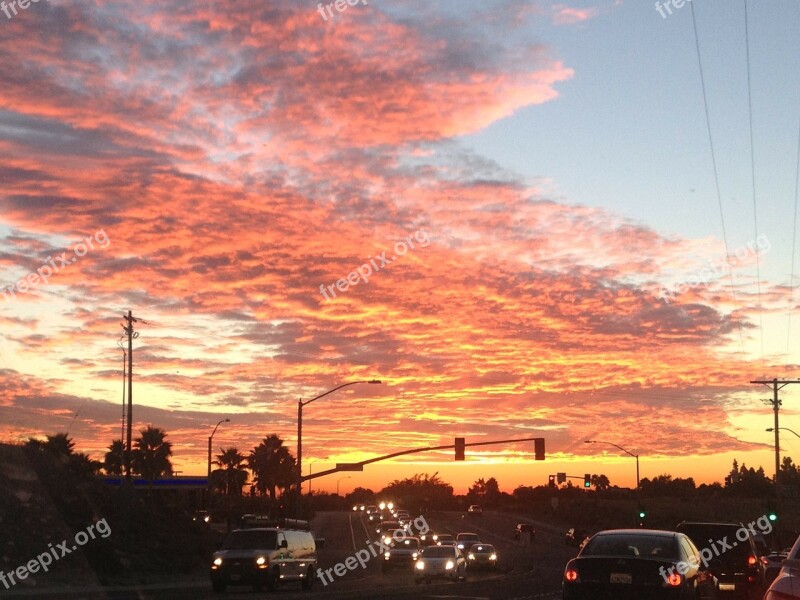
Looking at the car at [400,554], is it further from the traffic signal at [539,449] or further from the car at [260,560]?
the car at [260,560]

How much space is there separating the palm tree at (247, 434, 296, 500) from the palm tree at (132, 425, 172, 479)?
782 inches

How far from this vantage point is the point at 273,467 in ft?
422

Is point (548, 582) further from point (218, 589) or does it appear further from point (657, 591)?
point (657, 591)

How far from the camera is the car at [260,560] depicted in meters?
31.0

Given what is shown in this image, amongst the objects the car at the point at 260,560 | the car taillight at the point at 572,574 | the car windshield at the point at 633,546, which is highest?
the car windshield at the point at 633,546

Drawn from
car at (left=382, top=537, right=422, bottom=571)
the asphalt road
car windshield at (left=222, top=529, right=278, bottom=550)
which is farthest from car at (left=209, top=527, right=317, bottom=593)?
car at (left=382, top=537, right=422, bottom=571)

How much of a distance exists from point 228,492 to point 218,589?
9953 cm

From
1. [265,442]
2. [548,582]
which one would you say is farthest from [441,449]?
[265,442]

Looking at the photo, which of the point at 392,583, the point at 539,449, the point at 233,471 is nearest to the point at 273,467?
the point at 233,471

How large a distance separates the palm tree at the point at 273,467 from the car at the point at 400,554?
248 ft

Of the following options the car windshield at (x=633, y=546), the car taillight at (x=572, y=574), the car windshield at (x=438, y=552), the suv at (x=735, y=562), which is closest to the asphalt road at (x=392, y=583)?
the car windshield at (x=438, y=552)

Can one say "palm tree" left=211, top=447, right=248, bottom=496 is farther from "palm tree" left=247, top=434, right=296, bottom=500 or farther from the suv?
the suv

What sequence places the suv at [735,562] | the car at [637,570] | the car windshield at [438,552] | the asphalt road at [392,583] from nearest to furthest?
the car at [637,570], the suv at [735,562], the asphalt road at [392,583], the car windshield at [438,552]

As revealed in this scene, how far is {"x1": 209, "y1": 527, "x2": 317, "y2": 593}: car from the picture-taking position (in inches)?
1221
